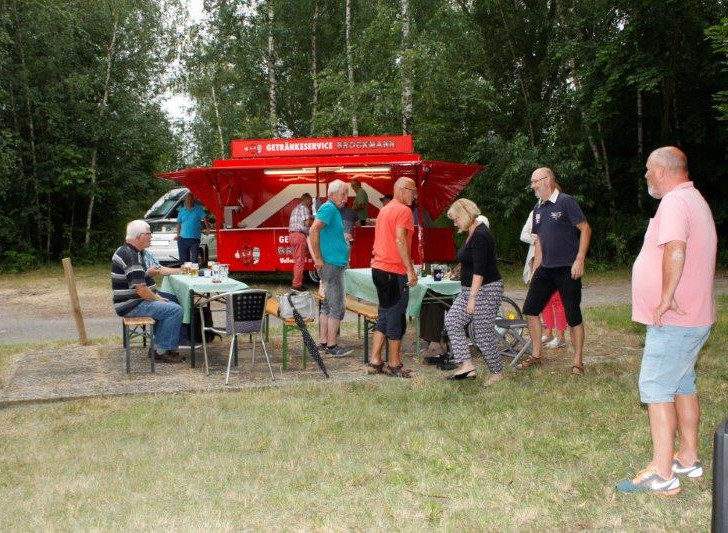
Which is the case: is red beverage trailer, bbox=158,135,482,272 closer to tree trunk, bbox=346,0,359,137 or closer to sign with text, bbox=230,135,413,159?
sign with text, bbox=230,135,413,159

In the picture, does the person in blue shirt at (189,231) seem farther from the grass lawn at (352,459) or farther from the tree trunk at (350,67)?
the grass lawn at (352,459)

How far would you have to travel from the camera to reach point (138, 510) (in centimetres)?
437

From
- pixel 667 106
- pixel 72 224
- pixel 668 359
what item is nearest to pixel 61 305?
pixel 72 224

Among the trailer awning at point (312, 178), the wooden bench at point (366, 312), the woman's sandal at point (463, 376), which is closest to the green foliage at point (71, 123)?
the trailer awning at point (312, 178)

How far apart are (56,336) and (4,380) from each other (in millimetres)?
3278

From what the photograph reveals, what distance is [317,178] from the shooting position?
1584 cm

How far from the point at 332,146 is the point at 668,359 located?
11841mm

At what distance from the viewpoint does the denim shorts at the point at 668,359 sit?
14.3ft

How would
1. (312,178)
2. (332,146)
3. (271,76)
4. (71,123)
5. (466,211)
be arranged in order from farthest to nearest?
1. (271,76)
2. (71,123)
3. (312,178)
4. (332,146)
5. (466,211)

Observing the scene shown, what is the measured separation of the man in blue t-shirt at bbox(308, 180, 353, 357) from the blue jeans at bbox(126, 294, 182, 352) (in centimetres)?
147

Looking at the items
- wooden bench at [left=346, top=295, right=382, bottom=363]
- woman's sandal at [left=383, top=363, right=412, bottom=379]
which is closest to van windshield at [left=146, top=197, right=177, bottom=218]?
wooden bench at [left=346, top=295, right=382, bottom=363]

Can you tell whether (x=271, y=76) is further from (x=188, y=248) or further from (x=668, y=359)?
(x=668, y=359)

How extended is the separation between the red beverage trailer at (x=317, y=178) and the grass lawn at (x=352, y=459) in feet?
27.0

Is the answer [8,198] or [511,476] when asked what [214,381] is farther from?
[8,198]
